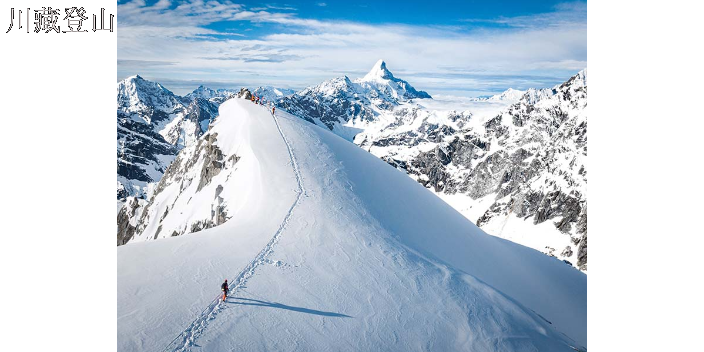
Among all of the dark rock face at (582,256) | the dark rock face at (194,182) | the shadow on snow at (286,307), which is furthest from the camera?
the dark rock face at (582,256)

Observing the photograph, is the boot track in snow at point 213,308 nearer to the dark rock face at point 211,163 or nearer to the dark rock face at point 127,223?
the dark rock face at point 211,163

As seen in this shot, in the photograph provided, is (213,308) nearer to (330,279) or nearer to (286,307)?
(286,307)

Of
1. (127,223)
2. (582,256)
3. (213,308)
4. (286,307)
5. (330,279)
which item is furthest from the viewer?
(582,256)

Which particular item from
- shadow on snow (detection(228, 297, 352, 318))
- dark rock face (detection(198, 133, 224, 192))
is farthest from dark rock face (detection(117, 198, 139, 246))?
shadow on snow (detection(228, 297, 352, 318))

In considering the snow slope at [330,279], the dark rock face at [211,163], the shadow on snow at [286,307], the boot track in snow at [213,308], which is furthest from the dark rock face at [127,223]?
the shadow on snow at [286,307]

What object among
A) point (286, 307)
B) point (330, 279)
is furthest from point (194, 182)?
point (286, 307)

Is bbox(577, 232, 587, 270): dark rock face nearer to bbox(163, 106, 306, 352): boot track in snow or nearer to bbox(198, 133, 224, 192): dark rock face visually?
bbox(198, 133, 224, 192): dark rock face
